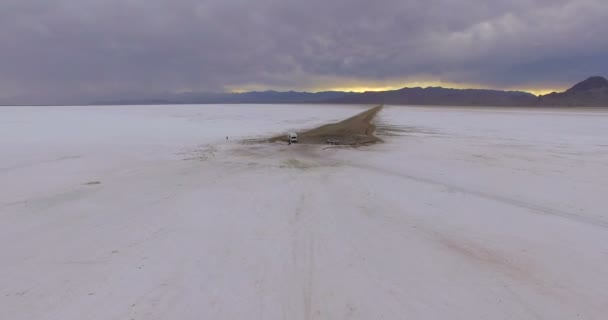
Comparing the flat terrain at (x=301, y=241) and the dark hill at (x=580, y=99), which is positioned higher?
the dark hill at (x=580, y=99)

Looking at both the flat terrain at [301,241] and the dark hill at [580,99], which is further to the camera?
the dark hill at [580,99]

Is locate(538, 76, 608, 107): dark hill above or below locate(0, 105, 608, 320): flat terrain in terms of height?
above

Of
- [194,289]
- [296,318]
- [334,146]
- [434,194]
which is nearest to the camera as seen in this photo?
[296,318]

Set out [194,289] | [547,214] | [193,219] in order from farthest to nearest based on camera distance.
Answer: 1. [547,214]
2. [193,219]
3. [194,289]

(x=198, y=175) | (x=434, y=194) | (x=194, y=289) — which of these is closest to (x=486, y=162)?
(x=434, y=194)

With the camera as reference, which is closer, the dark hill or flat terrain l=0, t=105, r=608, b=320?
flat terrain l=0, t=105, r=608, b=320

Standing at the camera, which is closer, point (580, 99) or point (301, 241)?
point (301, 241)

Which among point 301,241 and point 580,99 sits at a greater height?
point 580,99

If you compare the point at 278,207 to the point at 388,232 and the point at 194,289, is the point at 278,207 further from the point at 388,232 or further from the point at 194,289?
the point at 194,289
